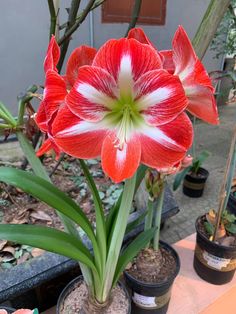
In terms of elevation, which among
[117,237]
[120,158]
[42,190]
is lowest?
[117,237]

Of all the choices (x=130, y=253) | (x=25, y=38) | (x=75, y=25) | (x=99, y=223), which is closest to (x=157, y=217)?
(x=130, y=253)

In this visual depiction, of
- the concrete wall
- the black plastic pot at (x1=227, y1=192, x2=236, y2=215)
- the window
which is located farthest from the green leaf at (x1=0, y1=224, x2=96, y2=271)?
the window

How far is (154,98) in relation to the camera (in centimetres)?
37

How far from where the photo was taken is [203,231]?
0.93m

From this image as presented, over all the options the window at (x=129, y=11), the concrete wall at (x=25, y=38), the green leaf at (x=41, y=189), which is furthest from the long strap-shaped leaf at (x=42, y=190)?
the window at (x=129, y=11)

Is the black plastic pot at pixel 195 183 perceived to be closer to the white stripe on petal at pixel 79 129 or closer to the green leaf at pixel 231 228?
the green leaf at pixel 231 228

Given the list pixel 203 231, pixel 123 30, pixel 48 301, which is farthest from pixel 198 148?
pixel 48 301

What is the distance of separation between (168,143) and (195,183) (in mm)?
1496

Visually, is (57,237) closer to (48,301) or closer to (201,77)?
(201,77)

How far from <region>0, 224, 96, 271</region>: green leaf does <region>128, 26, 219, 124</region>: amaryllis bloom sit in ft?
1.10

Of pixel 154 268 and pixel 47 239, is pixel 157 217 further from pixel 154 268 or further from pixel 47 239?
pixel 47 239

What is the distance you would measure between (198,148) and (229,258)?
171cm

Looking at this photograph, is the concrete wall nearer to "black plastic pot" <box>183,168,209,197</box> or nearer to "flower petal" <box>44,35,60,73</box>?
"black plastic pot" <box>183,168,209,197</box>

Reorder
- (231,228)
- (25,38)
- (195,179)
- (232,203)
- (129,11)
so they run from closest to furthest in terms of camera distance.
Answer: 1. (231,228)
2. (232,203)
3. (195,179)
4. (25,38)
5. (129,11)
